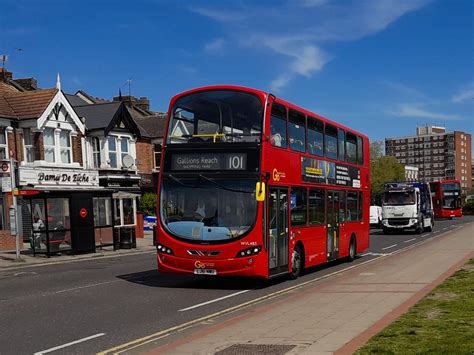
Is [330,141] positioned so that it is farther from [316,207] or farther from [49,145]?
[49,145]

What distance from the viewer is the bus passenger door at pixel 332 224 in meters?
16.5

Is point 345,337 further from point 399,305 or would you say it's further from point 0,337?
point 0,337

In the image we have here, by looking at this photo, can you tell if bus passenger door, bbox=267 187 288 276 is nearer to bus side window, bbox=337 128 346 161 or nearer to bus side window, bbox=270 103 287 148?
bus side window, bbox=270 103 287 148

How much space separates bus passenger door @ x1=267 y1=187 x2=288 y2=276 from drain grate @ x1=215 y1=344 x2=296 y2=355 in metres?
5.49

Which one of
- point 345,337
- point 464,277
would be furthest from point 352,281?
point 345,337

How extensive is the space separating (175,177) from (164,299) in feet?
8.88

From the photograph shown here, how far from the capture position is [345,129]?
1794cm

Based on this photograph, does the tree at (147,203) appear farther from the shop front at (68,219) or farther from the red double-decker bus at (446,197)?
the red double-decker bus at (446,197)

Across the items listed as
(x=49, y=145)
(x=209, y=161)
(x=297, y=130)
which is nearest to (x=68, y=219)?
(x=49, y=145)

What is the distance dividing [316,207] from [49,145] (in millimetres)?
21561

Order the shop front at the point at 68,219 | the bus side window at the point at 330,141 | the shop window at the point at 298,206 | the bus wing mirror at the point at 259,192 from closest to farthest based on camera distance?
1. the bus wing mirror at the point at 259,192
2. the shop window at the point at 298,206
3. the bus side window at the point at 330,141
4. the shop front at the point at 68,219

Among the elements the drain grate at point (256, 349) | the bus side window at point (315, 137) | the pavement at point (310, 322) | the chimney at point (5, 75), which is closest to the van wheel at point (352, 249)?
the bus side window at point (315, 137)

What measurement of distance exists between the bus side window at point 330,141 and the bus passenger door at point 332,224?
1.12 metres

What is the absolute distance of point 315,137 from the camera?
15.4m
